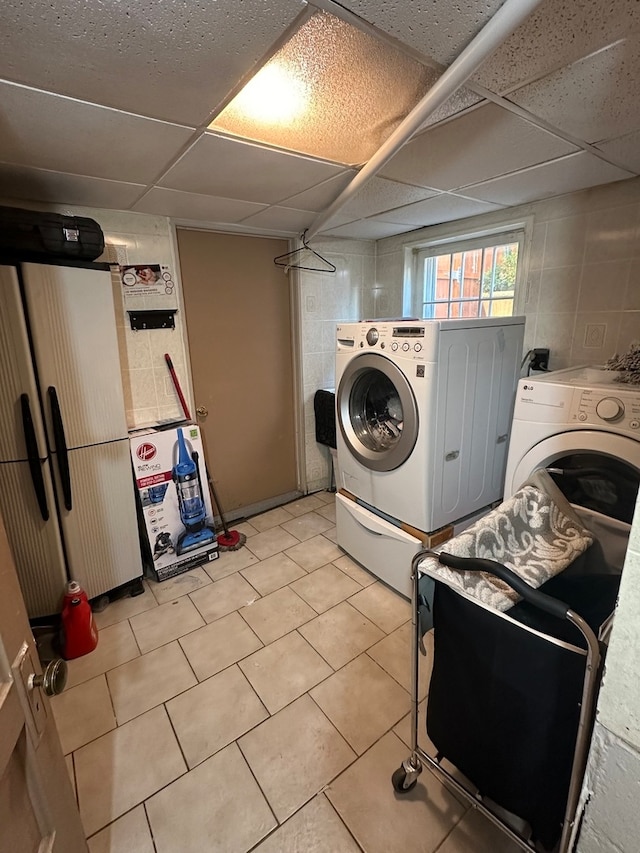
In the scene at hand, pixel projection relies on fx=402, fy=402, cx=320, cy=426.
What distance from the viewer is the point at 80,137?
4.42ft

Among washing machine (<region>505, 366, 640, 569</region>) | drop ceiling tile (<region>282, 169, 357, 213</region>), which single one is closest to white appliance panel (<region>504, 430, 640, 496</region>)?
washing machine (<region>505, 366, 640, 569</region>)

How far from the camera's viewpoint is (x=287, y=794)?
129cm

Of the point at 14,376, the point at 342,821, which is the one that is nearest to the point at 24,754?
the point at 342,821

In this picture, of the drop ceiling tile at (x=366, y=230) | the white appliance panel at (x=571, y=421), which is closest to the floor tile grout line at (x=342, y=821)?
the white appliance panel at (x=571, y=421)

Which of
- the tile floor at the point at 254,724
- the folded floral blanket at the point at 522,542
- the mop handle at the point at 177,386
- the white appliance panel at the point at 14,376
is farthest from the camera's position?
the mop handle at the point at 177,386

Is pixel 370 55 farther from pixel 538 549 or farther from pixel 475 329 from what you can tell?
pixel 538 549

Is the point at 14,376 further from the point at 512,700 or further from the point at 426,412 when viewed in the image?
the point at 512,700

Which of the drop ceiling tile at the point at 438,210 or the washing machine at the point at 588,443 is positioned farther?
the drop ceiling tile at the point at 438,210

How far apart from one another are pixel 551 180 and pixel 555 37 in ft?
3.70

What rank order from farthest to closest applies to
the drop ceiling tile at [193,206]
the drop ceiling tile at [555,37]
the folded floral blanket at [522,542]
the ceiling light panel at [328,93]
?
the drop ceiling tile at [193,206]
the folded floral blanket at [522,542]
the ceiling light panel at [328,93]
the drop ceiling tile at [555,37]

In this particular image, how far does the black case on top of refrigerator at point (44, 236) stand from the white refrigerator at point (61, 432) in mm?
71

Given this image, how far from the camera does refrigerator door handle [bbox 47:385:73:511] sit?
71.1 inches

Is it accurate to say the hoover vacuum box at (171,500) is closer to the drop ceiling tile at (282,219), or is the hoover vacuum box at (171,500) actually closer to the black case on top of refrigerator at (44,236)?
the black case on top of refrigerator at (44,236)

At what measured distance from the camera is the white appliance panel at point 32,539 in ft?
5.89
